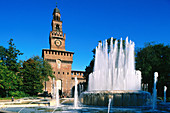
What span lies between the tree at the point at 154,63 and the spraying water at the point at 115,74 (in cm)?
1315

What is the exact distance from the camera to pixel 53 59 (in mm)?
38438

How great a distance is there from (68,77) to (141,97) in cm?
3111

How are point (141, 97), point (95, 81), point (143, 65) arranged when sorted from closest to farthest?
point (141, 97)
point (95, 81)
point (143, 65)

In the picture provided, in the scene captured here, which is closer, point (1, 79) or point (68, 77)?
point (1, 79)

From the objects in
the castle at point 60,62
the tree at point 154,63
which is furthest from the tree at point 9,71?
the tree at point 154,63

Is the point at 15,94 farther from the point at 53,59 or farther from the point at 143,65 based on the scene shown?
the point at 143,65

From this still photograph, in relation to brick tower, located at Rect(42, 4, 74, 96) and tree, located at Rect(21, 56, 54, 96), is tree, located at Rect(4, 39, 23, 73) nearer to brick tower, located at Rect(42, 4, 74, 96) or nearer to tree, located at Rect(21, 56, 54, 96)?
tree, located at Rect(21, 56, 54, 96)

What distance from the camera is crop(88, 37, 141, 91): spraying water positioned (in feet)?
38.2

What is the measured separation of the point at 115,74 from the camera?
1189 centimetres

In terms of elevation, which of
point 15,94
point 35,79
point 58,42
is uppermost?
point 58,42

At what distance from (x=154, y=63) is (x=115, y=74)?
1820cm

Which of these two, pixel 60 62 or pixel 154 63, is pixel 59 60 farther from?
pixel 154 63

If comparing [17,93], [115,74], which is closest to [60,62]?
[17,93]

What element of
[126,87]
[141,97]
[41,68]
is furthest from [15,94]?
[141,97]
